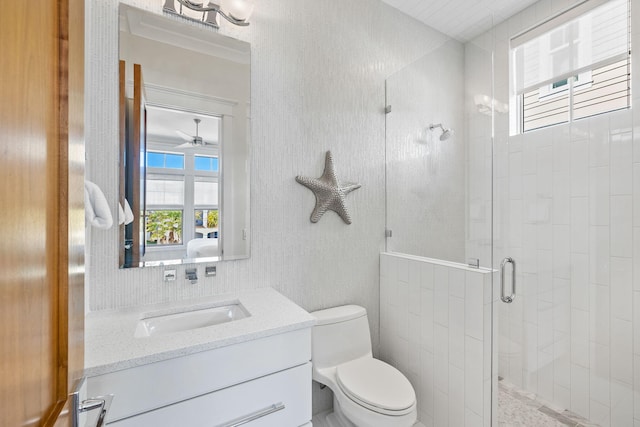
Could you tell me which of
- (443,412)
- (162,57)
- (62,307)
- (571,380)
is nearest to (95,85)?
(162,57)

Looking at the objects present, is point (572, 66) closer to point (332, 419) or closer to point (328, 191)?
point (328, 191)

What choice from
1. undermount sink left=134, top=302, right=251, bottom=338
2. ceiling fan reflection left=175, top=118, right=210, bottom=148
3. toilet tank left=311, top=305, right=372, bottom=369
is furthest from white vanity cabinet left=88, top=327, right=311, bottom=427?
ceiling fan reflection left=175, top=118, right=210, bottom=148

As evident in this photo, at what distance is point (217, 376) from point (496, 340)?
1.36m

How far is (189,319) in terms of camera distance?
137 centimetres

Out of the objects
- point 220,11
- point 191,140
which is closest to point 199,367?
point 191,140

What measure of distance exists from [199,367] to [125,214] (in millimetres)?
783

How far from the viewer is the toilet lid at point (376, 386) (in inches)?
54.1

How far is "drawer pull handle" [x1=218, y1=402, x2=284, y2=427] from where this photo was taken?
3.48ft

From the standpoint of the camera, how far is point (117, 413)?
89 cm

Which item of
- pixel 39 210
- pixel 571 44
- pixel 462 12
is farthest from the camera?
pixel 462 12

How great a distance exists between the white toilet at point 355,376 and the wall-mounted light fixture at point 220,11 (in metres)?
1.71

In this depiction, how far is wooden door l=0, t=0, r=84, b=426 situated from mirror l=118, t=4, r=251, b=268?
36.4 inches

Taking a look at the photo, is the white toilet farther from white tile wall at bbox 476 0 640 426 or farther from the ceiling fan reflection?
the ceiling fan reflection

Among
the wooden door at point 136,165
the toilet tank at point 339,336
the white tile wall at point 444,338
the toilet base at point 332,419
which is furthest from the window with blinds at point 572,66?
the wooden door at point 136,165
